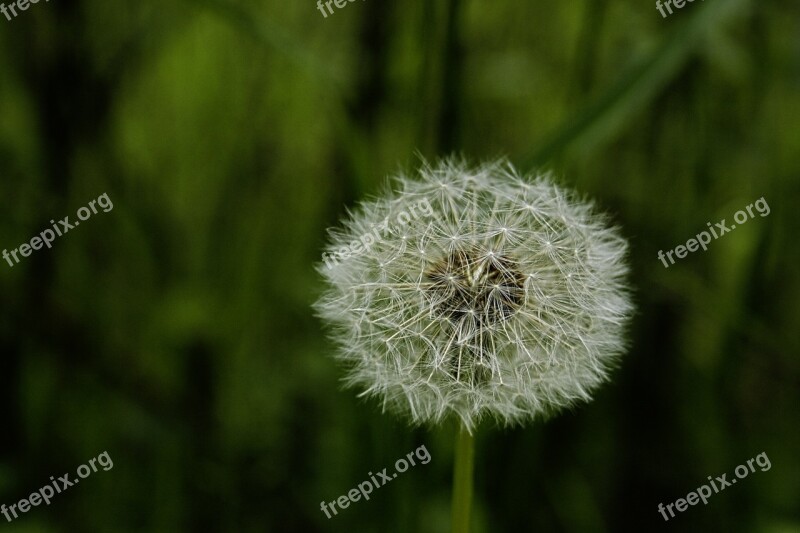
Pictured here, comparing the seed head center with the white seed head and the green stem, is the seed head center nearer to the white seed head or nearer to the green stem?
the white seed head

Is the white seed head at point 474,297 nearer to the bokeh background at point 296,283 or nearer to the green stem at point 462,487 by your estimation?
Result: the green stem at point 462,487

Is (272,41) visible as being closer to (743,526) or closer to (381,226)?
(381,226)

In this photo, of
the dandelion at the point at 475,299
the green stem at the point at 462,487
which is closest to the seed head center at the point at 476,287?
the dandelion at the point at 475,299

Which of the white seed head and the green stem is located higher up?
the white seed head

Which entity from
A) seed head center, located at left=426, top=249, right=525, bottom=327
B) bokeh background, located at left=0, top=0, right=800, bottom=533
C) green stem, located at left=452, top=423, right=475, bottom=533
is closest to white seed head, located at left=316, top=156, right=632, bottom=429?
seed head center, located at left=426, top=249, right=525, bottom=327

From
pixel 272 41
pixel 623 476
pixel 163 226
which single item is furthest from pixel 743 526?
pixel 163 226

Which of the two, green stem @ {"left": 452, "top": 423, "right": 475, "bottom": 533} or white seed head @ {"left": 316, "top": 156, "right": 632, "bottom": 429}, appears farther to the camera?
white seed head @ {"left": 316, "top": 156, "right": 632, "bottom": 429}

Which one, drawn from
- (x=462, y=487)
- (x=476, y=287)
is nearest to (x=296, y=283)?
(x=476, y=287)
